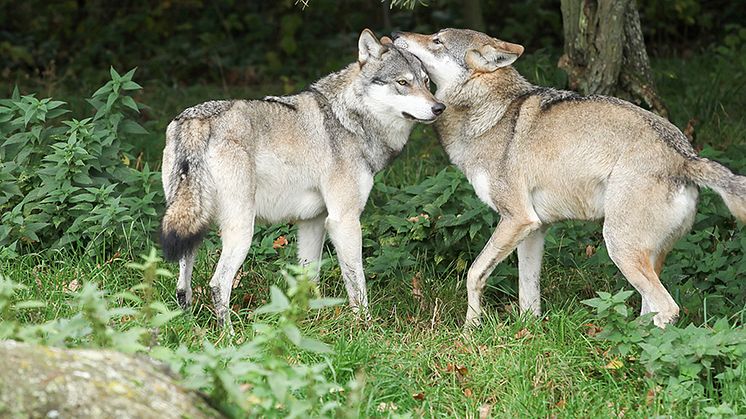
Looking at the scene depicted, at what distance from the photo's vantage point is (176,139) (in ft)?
19.2

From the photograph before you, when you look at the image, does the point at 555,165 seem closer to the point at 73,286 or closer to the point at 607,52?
the point at 607,52

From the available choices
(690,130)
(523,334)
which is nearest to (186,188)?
(523,334)

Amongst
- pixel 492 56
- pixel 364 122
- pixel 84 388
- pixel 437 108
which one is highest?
pixel 84 388

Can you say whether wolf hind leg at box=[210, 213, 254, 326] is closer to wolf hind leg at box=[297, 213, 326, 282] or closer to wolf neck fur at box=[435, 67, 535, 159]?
wolf hind leg at box=[297, 213, 326, 282]

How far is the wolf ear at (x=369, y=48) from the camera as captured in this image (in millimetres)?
6348

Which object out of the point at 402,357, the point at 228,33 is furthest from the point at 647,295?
the point at 228,33

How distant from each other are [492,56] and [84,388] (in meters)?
3.81

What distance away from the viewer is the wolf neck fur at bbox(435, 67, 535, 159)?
20.7 feet

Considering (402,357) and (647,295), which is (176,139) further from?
(647,295)

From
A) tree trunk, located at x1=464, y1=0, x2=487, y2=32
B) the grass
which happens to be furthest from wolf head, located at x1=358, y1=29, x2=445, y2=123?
tree trunk, located at x1=464, y1=0, x2=487, y2=32

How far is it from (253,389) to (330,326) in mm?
1948

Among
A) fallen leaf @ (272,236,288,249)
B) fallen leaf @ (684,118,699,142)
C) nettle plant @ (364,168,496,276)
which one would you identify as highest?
nettle plant @ (364,168,496,276)

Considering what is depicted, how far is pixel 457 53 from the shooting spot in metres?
6.44

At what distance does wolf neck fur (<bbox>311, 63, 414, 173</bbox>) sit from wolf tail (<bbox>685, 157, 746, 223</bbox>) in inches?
71.5
